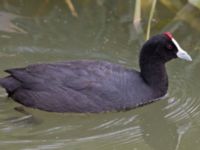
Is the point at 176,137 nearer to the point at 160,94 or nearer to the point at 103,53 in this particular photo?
the point at 160,94

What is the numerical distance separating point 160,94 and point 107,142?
97 cm

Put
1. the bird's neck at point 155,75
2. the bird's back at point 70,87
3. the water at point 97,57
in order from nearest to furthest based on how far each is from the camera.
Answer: the water at point 97,57 < the bird's back at point 70,87 < the bird's neck at point 155,75

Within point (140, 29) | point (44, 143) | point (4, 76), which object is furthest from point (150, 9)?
point (44, 143)

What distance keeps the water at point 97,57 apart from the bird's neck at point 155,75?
0.13 meters

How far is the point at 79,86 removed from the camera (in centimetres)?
576

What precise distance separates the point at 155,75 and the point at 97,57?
77 cm

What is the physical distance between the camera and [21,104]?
19.3ft

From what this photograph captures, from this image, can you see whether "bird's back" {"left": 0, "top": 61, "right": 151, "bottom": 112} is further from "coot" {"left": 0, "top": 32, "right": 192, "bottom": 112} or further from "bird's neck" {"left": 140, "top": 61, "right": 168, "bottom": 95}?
"bird's neck" {"left": 140, "top": 61, "right": 168, "bottom": 95}

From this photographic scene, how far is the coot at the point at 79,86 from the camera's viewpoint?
18.9ft

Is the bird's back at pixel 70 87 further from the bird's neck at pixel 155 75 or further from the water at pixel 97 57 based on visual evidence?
the bird's neck at pixel 155 75

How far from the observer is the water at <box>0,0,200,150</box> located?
18.0 feet

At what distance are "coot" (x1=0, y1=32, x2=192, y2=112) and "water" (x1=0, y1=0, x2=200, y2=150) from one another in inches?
4.1

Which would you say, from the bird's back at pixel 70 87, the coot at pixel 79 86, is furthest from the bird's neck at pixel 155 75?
the bird's back at pixel 70 87

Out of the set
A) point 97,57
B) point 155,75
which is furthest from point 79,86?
point 97,57
